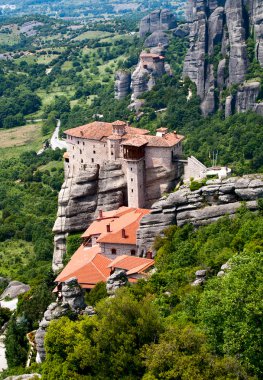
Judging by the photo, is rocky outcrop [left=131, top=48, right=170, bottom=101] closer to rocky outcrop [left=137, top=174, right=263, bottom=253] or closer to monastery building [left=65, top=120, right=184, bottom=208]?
monastery building [left=65, top=120, right=184, bottom=208]

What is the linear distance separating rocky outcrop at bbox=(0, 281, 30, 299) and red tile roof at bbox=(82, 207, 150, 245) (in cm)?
716

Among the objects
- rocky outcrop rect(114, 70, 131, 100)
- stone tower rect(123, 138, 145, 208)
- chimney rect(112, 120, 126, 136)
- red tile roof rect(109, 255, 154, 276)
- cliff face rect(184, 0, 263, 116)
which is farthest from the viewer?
rocky outcrop rect(114, 70, 131, 100)

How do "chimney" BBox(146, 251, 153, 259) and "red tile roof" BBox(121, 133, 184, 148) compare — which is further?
"red tile roof" BBox(121, 133, 184, 148)

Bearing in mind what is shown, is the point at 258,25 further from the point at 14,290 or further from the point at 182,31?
the point at 14,290

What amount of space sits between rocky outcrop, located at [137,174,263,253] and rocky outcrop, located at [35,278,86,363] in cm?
1593

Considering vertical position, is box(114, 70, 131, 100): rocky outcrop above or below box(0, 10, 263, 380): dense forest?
below

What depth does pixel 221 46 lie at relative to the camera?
118 m

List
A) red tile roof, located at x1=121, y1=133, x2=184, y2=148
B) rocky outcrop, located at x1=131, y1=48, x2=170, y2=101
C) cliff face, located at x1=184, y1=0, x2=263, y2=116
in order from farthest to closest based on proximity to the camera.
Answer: rocky outcrop, located at x1=131, y1=48, x2=170, y2=101 → cliff face, located at x1=184, y1=0, x2=263, y2=116 → red tile roof, located at x1=121, y1=133, x2=184, y2=148

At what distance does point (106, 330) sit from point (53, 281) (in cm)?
2535

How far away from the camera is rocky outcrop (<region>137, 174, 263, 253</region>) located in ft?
161

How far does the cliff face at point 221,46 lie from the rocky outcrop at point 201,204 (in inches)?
2223

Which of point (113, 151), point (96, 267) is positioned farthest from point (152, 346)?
point (113, 151)

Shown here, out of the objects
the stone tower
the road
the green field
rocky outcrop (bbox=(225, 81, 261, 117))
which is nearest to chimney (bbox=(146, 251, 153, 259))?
the stone tower

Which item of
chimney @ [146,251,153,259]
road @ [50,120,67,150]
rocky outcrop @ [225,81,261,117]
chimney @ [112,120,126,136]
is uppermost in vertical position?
chimney @ [112,120,126,136]
